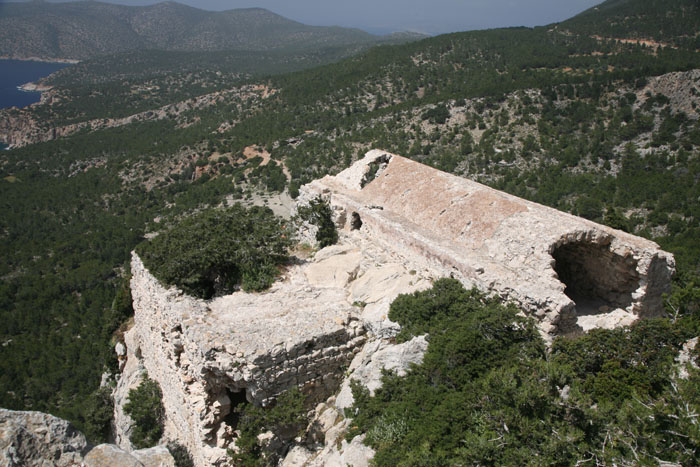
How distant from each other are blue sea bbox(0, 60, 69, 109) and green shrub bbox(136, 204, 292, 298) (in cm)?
13306

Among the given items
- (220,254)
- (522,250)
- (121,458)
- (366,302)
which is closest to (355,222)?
(366,302)

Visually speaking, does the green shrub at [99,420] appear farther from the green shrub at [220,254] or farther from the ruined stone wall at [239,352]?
the green shrub at [220,254]

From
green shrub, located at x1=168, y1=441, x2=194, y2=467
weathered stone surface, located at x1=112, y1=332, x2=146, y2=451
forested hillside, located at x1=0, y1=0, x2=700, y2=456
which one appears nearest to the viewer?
green shrub, located at x1=168, y1=441, x2=194, y2=467

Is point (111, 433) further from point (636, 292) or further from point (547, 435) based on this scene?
point (636, 292)

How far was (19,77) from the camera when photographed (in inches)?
6137

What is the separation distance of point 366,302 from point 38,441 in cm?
689

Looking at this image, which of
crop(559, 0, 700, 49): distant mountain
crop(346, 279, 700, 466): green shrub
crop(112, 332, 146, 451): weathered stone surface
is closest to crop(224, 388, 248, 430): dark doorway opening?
crop(346, 279, 700, 466): green shrub

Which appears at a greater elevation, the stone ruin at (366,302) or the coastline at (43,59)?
the coastline at (43,59)

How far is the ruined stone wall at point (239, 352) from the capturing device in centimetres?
845

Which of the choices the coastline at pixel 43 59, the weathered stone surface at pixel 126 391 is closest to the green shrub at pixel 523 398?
the weathered stone surface at pixel 126 391

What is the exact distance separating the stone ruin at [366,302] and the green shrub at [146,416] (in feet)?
1.26

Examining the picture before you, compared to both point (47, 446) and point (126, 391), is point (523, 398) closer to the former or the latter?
point (47, 446)

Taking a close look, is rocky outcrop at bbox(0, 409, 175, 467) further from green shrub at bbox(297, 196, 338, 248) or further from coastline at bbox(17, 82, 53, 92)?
coastline at bbox(17, 82, 53, 92)

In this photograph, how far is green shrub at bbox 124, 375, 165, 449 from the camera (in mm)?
11391
